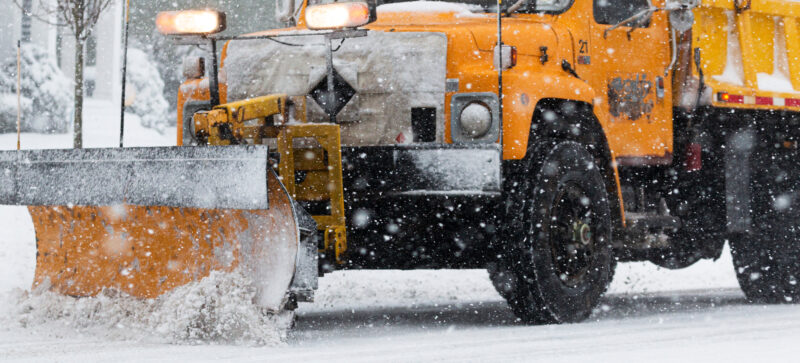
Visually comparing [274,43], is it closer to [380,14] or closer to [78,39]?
[380,14]

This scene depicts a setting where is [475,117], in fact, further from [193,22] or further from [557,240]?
[193,22]

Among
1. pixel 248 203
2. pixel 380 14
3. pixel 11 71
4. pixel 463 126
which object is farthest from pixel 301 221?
pixel 11 71

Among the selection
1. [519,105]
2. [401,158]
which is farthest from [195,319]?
[519,105]

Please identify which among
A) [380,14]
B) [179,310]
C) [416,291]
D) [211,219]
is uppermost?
[380,14]

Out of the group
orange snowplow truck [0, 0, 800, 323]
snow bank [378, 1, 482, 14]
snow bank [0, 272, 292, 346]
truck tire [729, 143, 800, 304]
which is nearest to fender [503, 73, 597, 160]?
orange snowplow truck [0, 0, 800, 323]

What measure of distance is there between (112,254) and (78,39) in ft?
21.4

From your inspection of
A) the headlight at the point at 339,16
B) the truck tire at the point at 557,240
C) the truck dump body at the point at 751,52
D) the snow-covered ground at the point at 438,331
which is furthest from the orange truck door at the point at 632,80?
the headlight at the point at 339,16

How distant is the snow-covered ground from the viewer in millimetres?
4922

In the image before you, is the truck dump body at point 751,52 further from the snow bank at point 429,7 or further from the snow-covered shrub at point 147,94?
the snow-covered shrub at point 147,94

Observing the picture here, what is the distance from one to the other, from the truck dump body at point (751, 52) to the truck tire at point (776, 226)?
17.4 inches

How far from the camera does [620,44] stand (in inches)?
279

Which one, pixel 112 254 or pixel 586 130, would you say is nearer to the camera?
pixel 112 254

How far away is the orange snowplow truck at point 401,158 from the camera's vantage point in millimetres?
5352

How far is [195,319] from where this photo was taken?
5.21 metres
